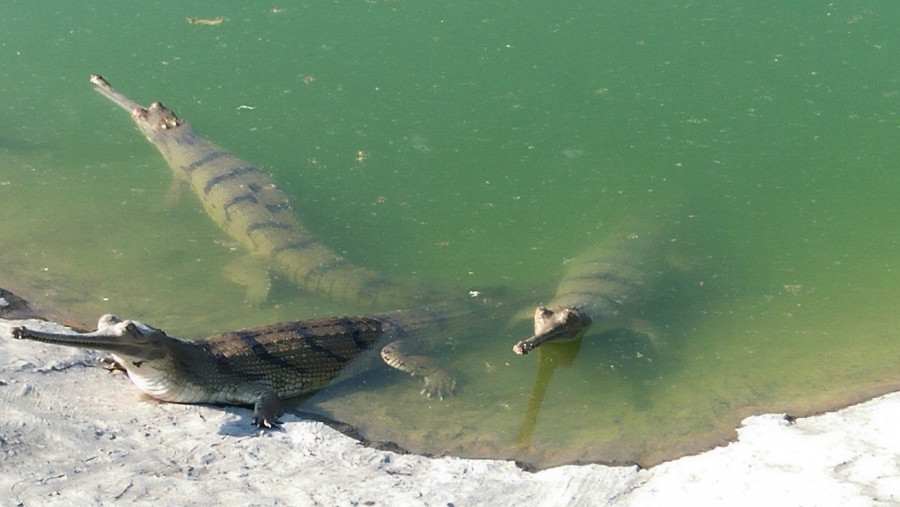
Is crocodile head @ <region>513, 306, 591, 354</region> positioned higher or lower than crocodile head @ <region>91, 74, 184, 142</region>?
lower

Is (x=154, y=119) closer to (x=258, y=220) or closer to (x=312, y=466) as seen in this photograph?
(x=258, y=220)

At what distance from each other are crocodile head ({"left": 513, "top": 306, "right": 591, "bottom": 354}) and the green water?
19 centimetres

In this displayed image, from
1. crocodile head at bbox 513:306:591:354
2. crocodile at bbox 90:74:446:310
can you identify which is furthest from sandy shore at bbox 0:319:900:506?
crocodile at bbox 90:74:446:310

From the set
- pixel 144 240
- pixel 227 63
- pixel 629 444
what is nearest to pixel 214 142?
pixel 227 63

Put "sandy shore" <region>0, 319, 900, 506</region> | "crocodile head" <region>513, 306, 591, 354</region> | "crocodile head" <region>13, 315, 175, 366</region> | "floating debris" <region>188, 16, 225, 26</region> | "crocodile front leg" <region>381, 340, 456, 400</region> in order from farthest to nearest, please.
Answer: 1. "floating debris" <region>188, 16, 225, 26</region>
2. "crocodile head" <region>513, 306, 591, 354</region>
3. "crocodile front leg" <region>381, 340, 456, 400</region>
4. "crocodile head" <region>13, 315, 175, 366</region>
5. "sandy shore" <region>0, 319, 900, 506</region>

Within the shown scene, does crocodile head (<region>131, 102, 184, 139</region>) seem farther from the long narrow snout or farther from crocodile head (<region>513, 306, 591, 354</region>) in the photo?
crocodile head (<region>513, 306, 591, 354</region>)

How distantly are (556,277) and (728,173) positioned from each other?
1.98m

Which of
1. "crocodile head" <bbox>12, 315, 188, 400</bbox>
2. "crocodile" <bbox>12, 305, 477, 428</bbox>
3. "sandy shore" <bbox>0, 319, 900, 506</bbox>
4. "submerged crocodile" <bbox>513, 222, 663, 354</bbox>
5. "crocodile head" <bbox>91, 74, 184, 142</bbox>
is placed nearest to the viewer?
"sandy shore" <bbox>0, 319, 900, 506</bbox>

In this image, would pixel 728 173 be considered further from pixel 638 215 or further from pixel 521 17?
pixel 521 17

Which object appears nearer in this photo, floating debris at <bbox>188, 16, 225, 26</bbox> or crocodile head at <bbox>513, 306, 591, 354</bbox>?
crocodile head at <bbox>513, 306, 591, 354</bbox>

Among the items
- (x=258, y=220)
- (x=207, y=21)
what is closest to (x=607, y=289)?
(x=258, y=220)

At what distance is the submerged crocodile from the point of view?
6.86 metres

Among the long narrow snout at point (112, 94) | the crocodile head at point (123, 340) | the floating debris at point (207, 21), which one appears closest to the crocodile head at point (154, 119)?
the long narrow snout at point (112, 94)

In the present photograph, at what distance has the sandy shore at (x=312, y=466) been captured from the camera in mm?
4582
